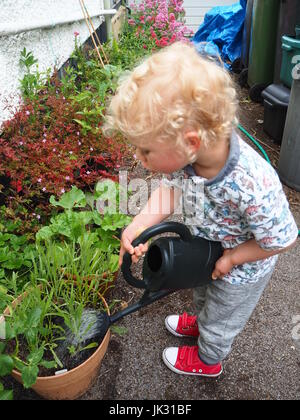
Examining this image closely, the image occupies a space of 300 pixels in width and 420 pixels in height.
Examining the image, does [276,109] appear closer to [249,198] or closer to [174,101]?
[249,198]

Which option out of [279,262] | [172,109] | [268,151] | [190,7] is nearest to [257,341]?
[279,262]

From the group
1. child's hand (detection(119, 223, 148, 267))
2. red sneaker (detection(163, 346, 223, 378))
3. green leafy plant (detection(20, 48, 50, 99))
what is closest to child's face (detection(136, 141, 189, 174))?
child's hand (detection(119, 223, 148, 267))

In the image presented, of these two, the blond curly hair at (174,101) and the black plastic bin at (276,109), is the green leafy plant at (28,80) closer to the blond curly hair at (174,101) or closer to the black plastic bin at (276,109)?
the blond curly hair at (174,101)

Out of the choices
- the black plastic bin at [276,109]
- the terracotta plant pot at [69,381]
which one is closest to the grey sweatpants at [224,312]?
the terracotta plant pot at [69,381]

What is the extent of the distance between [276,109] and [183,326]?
7.87 feet

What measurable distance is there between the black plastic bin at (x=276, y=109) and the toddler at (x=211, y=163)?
2262mm

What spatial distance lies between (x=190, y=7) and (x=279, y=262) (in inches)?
304

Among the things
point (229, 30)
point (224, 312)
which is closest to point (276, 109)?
point (224, 312)

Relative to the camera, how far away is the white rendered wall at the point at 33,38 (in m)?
1.91

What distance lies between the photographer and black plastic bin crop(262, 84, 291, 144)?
117 inches

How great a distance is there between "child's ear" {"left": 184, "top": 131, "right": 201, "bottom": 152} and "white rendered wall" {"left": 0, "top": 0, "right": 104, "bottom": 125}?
1.39m

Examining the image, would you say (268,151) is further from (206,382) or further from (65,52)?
(206,382)

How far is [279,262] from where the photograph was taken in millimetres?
2045

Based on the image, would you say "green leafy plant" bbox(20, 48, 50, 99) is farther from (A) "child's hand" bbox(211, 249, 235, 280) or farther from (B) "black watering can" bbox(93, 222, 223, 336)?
(A) "child's hand" bbox(211, 249, 235, 280)
